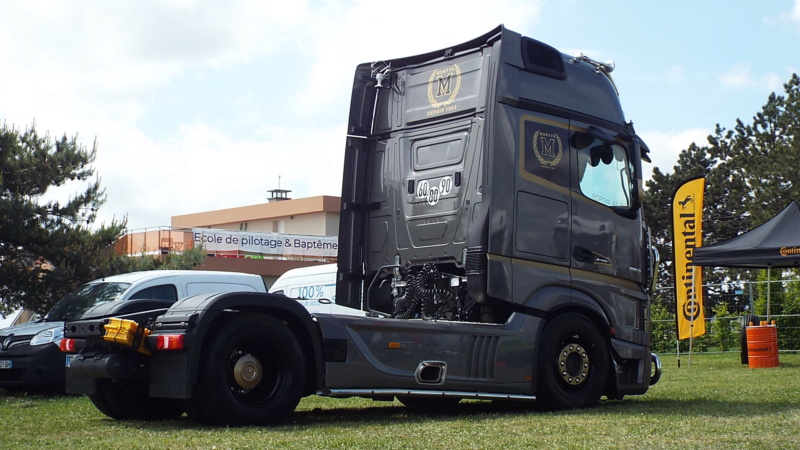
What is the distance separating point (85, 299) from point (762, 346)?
1111cm

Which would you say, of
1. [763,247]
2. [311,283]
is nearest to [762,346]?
[763,247]

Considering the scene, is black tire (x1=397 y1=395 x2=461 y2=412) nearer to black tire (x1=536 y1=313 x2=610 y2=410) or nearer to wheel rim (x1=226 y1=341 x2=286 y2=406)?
black tire (x1=536 y1=313 x2=610 y2=410)

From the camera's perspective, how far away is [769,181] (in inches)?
1853

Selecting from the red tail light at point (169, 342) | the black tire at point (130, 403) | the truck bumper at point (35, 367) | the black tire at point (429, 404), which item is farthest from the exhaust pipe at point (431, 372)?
the truck bumper at point (35, 367)

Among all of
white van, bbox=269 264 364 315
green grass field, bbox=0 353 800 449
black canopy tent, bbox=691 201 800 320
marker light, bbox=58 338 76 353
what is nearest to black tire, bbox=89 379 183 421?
green grass field, bbox=0 353 800 449

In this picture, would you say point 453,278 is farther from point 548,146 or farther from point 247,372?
point 247,372

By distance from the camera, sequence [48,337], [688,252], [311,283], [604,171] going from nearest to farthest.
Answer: [604,171] → [48,337] → [688,252] → [311,283]

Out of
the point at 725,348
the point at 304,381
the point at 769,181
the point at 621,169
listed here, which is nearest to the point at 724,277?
the point at 769,181

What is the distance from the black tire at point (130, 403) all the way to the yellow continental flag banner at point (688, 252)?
11.7 metres

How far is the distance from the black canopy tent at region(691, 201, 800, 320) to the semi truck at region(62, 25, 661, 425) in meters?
7.09

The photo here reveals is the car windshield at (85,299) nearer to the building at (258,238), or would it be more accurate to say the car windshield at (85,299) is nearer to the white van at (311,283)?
the white van at (311,283)

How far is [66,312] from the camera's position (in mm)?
14875

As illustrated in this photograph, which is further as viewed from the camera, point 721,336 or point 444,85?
point 721,336

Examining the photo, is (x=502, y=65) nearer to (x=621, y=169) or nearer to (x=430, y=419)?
(x=621, y=169)
